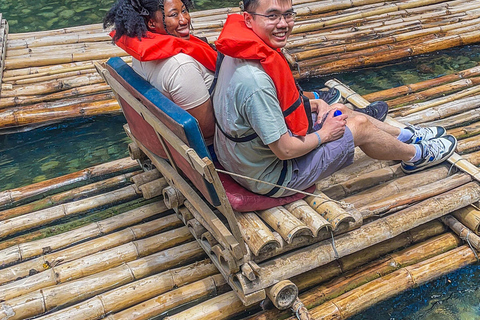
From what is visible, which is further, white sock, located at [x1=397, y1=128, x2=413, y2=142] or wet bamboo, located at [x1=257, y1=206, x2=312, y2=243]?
white sock, located at [x1=397, y1=128, x2=413, y2=142]

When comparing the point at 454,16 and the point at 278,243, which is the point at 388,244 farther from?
the point at 454,16

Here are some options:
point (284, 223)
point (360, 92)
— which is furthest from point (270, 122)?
point (360, 92)

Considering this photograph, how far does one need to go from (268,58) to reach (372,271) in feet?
6.00

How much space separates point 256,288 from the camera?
344 centimetres

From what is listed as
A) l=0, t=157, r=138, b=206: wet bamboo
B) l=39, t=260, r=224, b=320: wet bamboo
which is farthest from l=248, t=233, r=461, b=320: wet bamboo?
l=0, t=157, r=138, b=206: wet bamboo

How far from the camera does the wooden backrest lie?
10.3ft

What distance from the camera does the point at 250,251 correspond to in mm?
3508

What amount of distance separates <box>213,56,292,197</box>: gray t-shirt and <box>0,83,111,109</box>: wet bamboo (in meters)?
3.30

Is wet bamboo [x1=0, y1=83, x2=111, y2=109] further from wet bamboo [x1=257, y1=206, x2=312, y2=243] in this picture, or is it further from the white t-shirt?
wet bamboo [x1=257, y1=206, x2=312, y2=243]

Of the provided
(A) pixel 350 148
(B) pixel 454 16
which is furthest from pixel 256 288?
(B) pixel 454 16

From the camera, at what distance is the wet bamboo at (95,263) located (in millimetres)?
3902

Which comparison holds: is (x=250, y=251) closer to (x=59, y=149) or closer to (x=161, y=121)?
(x=161, y=121)

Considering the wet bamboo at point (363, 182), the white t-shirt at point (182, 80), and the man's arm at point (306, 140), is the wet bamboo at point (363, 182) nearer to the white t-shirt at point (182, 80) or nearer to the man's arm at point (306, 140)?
the man's arm at point (306, 140)

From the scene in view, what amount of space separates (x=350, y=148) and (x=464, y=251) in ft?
4.16
